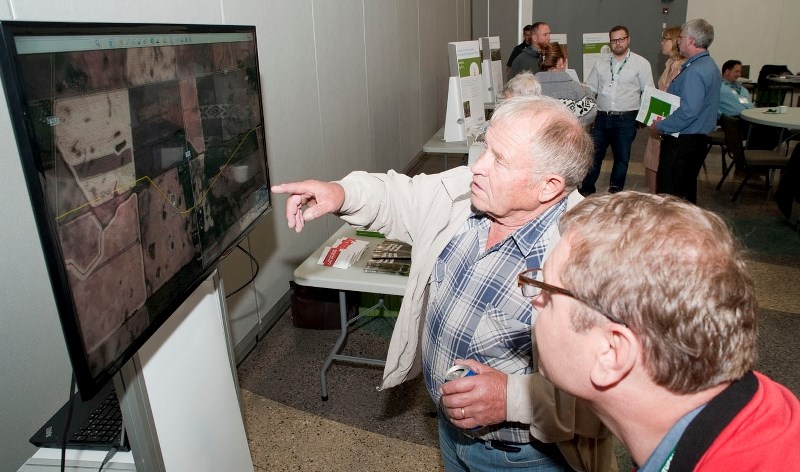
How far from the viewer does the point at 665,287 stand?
0.71 meters

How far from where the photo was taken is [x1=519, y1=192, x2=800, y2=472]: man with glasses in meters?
0.71

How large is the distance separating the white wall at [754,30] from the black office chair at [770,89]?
3.92 feet

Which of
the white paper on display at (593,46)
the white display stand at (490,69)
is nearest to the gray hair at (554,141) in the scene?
the white display stand at (490,69)

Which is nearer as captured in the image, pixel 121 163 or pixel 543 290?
pixel 543 290

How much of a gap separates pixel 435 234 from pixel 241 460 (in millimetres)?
991

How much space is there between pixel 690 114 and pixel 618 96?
1.33 metres

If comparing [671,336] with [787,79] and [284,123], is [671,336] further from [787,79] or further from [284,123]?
[787,79]

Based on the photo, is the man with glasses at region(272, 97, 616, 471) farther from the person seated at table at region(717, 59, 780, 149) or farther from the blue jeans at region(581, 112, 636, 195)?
the person seated at table at region(717, 59, 780, 149)

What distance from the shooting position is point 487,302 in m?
1.35

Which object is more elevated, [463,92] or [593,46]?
[593,46]

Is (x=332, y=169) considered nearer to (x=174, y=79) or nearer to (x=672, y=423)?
(x=174, y=79)

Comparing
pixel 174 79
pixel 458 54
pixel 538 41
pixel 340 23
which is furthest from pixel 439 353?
pixel 538 41

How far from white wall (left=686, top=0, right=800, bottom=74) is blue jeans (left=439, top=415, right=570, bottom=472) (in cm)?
1057

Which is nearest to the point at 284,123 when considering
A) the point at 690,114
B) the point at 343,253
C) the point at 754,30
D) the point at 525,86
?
the point at 343,253
